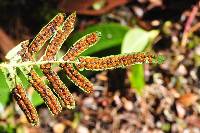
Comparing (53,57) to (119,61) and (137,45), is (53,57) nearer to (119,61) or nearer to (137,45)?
(119,61)

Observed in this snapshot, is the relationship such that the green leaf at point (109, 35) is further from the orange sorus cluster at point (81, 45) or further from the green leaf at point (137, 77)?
the orange sorus cluster at point (81, 45)

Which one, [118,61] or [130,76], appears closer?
[118,61]

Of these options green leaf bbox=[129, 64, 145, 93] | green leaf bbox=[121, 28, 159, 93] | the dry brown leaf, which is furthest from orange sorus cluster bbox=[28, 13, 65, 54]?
the dry brown leaf

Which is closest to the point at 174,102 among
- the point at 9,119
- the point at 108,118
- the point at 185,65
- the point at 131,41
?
the point at 185,65

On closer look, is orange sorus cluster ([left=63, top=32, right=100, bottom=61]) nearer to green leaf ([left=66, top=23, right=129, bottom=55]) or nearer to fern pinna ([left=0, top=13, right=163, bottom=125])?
fern pinna ([left=0, top=13, right=163, bottom=125])

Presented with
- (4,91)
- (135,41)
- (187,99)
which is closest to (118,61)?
(4,91)

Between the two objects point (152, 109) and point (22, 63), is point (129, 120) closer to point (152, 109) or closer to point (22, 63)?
point (152, 109)
